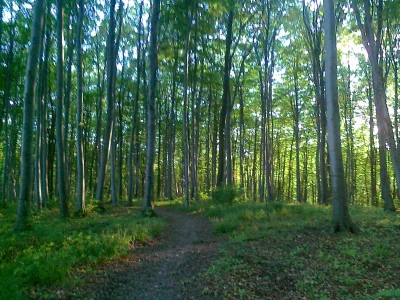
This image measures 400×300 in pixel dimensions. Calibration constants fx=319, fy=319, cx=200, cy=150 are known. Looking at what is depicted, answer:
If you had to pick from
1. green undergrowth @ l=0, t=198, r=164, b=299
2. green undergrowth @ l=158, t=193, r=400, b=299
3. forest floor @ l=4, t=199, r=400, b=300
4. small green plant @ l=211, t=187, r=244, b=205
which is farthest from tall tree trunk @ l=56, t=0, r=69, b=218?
small green plant @ l=211, t=187, r=244, b=205

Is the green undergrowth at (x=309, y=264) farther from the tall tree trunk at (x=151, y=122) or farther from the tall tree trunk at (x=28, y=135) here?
the tall tree trunk at (x=28, y=135)

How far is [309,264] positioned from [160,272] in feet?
10.0

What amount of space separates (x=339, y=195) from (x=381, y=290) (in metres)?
3.81

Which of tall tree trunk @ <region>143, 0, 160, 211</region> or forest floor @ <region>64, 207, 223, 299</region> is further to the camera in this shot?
tall tree trunk @ <region>143, 0, 160, 211</region>

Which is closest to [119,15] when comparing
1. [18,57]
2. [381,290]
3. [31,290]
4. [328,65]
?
[18,57]

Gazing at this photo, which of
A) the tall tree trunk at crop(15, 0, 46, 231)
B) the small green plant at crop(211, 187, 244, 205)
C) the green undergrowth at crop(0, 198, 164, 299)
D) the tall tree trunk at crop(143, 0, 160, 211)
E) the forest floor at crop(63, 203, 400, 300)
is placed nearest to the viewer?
the green undergrowth at crop(0, 198, 164, 299)

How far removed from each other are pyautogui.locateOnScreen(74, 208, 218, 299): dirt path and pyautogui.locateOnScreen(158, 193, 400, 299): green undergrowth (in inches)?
15.1

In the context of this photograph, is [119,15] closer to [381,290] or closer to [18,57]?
[18,57]

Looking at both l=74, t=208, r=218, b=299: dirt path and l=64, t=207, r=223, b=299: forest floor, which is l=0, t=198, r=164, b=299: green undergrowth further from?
l=74, t=208, r=218, b=299: dirt path

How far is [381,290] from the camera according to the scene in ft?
16.3

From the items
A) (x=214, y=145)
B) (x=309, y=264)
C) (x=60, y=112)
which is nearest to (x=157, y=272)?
(x=309, y=264)

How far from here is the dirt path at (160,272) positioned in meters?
5.41

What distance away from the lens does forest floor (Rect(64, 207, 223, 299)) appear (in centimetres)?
538

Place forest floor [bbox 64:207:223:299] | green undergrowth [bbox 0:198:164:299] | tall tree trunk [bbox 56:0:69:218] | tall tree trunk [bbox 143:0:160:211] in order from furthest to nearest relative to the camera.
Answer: tall tree trunk [bbox 143:0:160:211] < tall tree trunk [bbox 56:0:69:218] < forest floor [bbox 64:207:223:299] < green undergrowth [bbox 0:198:164:299]
